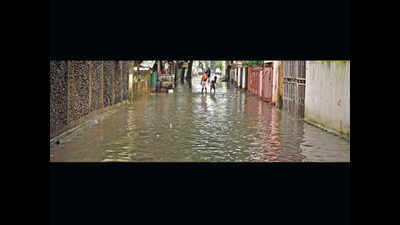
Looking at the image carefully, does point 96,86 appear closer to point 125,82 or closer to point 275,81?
→ point 275,81

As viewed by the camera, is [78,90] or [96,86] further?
[96,86]

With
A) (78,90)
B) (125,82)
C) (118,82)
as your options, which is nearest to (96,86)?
(78,90)

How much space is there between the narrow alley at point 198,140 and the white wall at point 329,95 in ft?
1.32

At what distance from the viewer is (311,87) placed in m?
21.8

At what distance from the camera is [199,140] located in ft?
54.3

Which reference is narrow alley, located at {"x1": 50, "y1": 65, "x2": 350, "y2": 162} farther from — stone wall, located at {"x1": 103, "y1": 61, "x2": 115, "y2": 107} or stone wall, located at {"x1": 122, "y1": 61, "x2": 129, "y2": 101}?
stone wall, located at {"x1": 122, "y1": 61, "x2": 129, "y2": 101}

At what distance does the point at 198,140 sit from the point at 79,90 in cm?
618

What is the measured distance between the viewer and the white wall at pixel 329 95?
57.1ft

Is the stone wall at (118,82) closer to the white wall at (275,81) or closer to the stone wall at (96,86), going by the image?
the stone wall at (96,86)

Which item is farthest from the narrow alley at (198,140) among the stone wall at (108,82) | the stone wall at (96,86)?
the stone wall at (108,82)

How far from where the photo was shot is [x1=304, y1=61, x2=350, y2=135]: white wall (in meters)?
17.4
